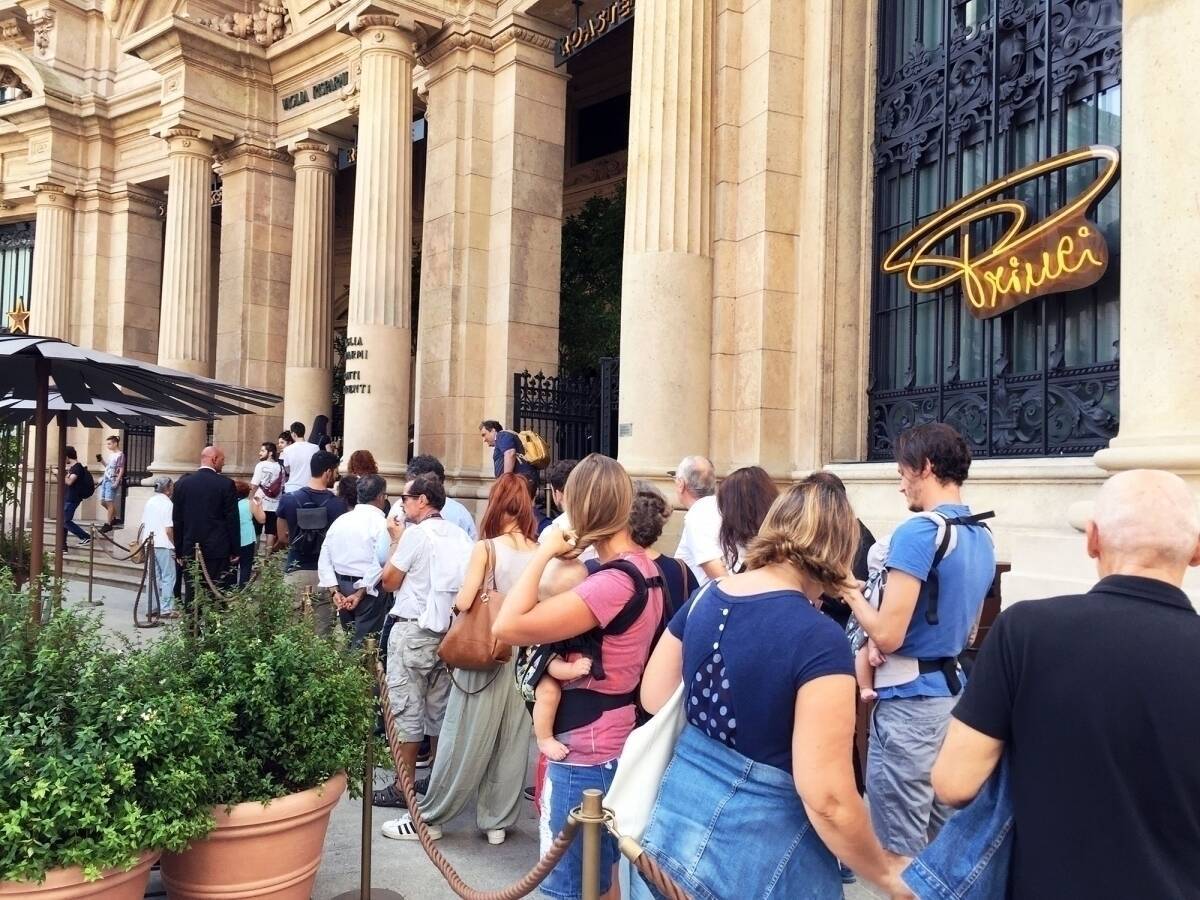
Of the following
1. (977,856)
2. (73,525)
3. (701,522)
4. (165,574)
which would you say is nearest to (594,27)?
(165,574)

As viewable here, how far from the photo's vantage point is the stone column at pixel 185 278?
63.3 feet

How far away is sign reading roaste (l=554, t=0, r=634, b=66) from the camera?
40.1 feet

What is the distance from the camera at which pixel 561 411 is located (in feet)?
43.9

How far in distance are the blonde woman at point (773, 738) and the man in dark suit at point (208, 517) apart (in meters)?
8.33

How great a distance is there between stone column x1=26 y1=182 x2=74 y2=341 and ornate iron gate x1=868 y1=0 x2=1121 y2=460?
22.3 metres

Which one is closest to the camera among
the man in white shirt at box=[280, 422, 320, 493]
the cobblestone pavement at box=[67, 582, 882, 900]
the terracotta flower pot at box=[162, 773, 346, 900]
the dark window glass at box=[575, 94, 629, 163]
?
the terracotta flower pot at box=[162, 773, 346, 900]

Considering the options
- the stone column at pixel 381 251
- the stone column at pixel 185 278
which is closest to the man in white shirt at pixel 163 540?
the stone column at pixel 381 251

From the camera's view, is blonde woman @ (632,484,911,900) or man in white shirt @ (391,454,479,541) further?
man in white shirt @ (391,454,479,541)

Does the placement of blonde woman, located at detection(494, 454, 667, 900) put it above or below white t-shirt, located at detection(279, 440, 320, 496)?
below

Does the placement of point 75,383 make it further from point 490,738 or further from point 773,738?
point 773,738

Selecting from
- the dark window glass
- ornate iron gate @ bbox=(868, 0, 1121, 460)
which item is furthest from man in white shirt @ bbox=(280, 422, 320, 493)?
the dark window glass

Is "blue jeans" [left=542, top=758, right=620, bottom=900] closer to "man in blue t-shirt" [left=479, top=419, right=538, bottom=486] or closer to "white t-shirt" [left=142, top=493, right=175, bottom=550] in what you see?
"man in blue t-shirt" [left=479, top=419, right=538, bottom=486]

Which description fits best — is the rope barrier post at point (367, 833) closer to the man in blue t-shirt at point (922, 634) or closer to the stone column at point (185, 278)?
the man in blue t-shirt at point (922, 634)

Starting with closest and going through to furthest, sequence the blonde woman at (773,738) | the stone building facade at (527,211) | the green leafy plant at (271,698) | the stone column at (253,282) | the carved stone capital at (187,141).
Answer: the blonde woman at (773,738) → the green leafy plant at (271,698) → the stone building facade at (527,211) → the carved stone capital at (187,141) → the stone column at (253,282)
